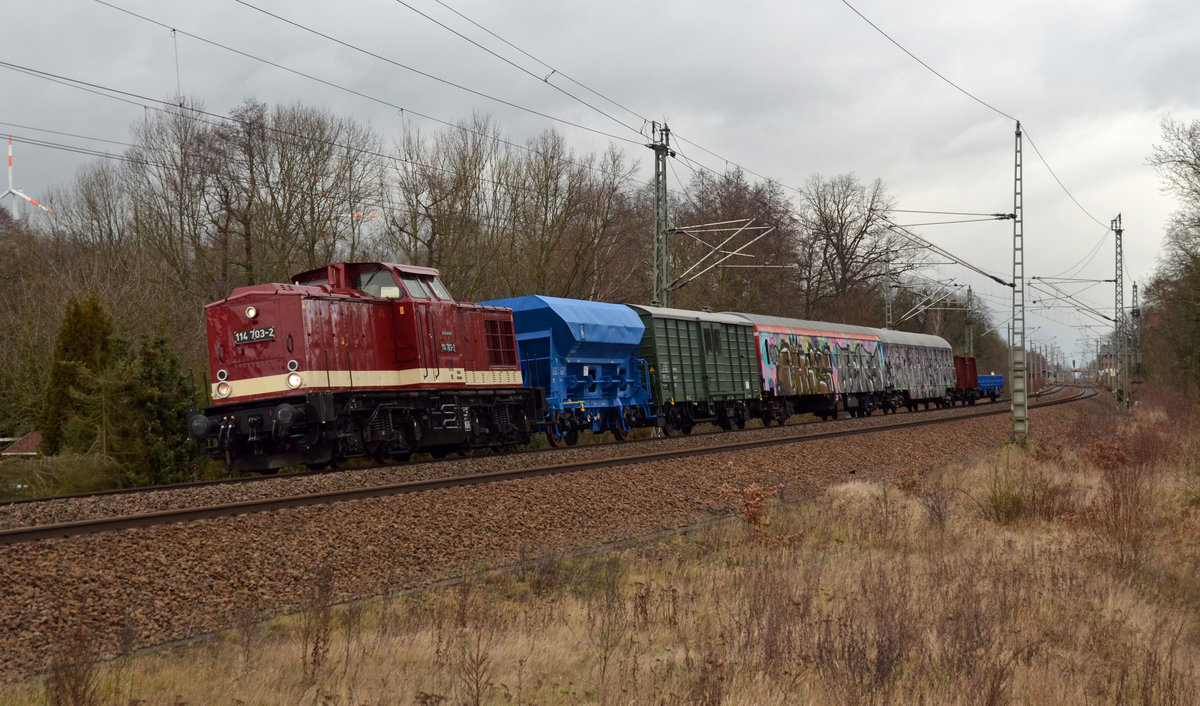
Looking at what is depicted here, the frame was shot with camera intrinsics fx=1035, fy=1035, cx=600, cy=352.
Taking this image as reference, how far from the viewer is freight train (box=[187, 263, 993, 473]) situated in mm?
15742

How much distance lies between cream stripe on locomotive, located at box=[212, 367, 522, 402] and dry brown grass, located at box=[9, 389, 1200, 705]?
686 cm

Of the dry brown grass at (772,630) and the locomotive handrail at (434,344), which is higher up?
the locomotive handrail at (434,344)

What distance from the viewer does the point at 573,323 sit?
21453mm

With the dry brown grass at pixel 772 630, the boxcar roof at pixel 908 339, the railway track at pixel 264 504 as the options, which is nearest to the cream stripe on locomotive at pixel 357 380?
the railway track at pixel 264 504

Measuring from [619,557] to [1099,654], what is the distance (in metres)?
4.35

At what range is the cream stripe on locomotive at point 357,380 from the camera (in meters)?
15.6

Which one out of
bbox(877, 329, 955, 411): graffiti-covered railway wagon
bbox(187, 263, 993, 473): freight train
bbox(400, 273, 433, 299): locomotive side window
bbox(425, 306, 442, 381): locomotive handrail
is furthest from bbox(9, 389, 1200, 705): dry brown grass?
bbox(877, 329, 955, 411): graffiti-covered railway wagon

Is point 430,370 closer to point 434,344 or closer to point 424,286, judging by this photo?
point 434,344

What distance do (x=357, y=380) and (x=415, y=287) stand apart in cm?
222

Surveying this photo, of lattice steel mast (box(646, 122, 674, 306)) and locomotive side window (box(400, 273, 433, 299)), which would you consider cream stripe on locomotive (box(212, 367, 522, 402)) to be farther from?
lattice steel mast (box(646, 122, 674, 306))

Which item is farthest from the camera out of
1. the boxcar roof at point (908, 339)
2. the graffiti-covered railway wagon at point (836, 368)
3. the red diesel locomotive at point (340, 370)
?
the boxcar roof at point (908, 339)

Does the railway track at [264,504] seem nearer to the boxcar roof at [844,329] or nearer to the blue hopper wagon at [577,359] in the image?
the blue hopper wagon at [577,359]

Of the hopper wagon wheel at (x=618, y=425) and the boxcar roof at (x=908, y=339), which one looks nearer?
the hopper wagon wheel at (x=618, y=425)

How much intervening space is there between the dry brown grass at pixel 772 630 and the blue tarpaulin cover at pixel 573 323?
32.3 feet
